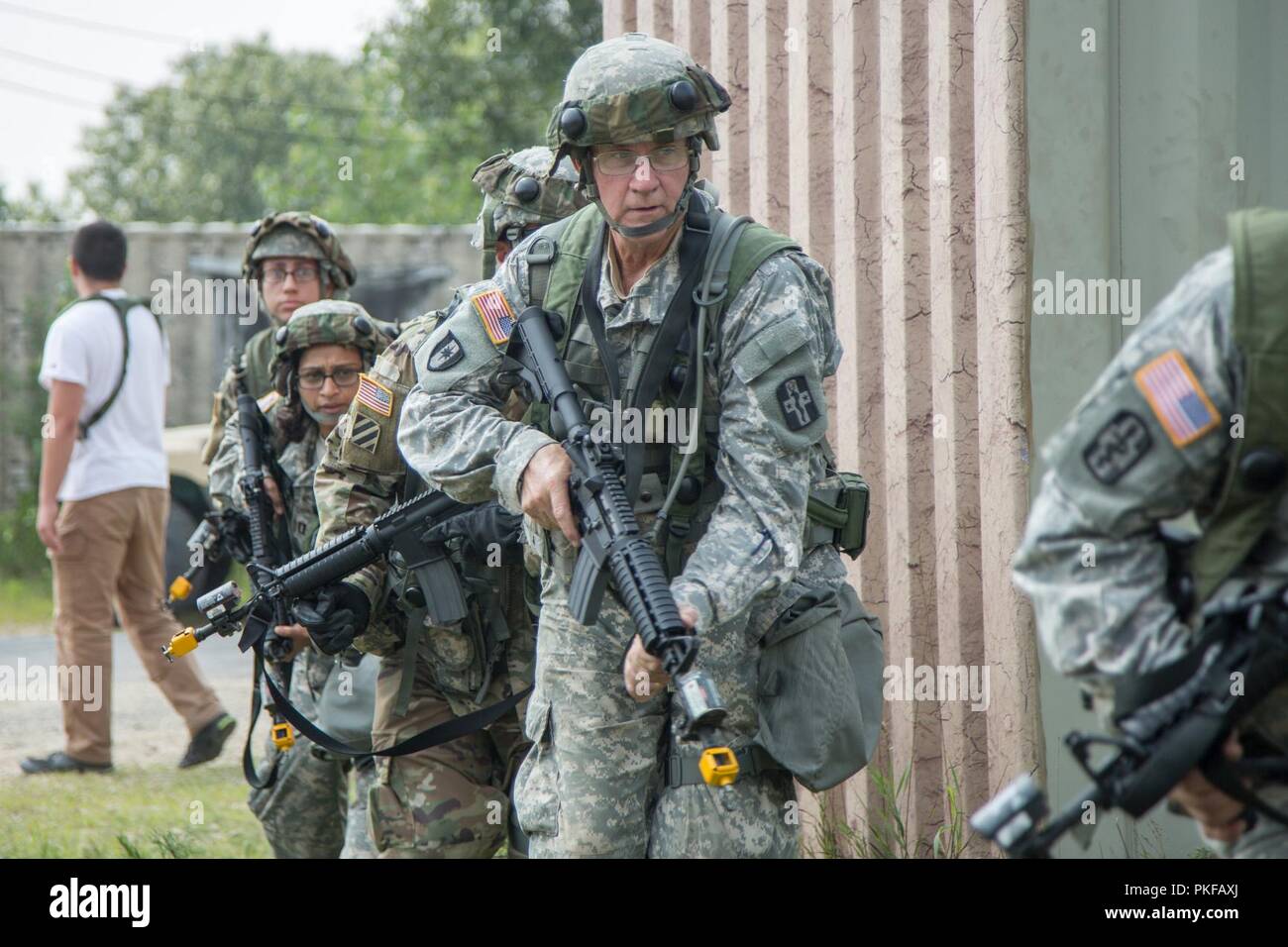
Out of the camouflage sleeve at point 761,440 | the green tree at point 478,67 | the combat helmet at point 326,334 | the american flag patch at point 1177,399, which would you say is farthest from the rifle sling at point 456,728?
the green tree at point 478,67

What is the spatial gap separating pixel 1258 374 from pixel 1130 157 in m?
2.39

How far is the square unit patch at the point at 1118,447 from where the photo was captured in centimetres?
224

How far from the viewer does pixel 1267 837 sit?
2297 millimetres

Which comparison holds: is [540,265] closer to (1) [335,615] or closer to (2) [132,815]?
(1) [335,615]

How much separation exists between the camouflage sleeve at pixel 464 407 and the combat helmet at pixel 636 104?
1.32 feet

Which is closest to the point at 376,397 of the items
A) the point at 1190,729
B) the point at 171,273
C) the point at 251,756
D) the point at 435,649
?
the point at 435,649

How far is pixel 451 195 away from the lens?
69.8 feet

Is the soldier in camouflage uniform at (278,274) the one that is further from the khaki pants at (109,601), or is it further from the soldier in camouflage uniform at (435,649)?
the khaki pants at (109,601)

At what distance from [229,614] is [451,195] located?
17468 mm

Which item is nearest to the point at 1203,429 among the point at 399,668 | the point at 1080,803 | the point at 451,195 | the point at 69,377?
the point at 1080,803

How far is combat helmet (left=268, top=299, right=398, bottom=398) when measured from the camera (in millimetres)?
4840

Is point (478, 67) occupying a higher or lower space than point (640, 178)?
higher

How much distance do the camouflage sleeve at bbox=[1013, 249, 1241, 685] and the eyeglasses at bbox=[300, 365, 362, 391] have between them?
296cm
